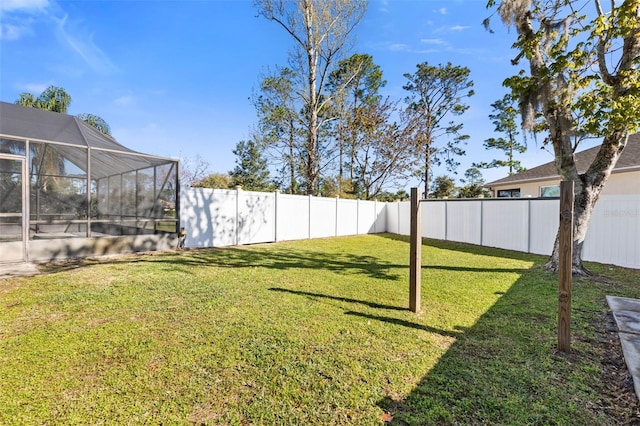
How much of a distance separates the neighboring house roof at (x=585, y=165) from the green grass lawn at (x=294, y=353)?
6746 mm

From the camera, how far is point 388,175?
680 inches

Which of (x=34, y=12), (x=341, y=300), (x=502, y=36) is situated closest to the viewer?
(x=341, y=300)

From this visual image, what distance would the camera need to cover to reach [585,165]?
37.1 ft

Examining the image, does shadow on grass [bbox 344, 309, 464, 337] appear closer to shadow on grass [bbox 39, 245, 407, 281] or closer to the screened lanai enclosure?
shadow on grass [bbox 39, 245, 407, 281]

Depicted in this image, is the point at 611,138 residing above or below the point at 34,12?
below

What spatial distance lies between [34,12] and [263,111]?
28.9 feet

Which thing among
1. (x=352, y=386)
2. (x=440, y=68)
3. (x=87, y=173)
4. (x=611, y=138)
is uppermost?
(x=440, y=68)

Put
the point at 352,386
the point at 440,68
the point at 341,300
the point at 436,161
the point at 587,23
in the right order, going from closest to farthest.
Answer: the point at 352,386 < the point at 341,300 < the point at 587,23 < the point at 440,68 < the point at 436,161

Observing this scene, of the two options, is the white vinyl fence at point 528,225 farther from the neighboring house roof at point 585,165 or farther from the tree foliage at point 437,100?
the tree foliage at point 437,100

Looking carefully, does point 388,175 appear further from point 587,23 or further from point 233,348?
point 233,348

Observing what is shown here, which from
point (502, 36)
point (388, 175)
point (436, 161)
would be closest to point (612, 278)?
point (502, 36)

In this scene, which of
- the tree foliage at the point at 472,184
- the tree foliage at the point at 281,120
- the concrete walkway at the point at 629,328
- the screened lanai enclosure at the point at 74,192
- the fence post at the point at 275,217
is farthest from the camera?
the tree foliage at the point at 472,184

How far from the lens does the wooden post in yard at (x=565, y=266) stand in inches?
103

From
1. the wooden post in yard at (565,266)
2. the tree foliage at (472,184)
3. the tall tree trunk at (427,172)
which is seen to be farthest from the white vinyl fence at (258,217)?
the tree foliage at (472,184)
